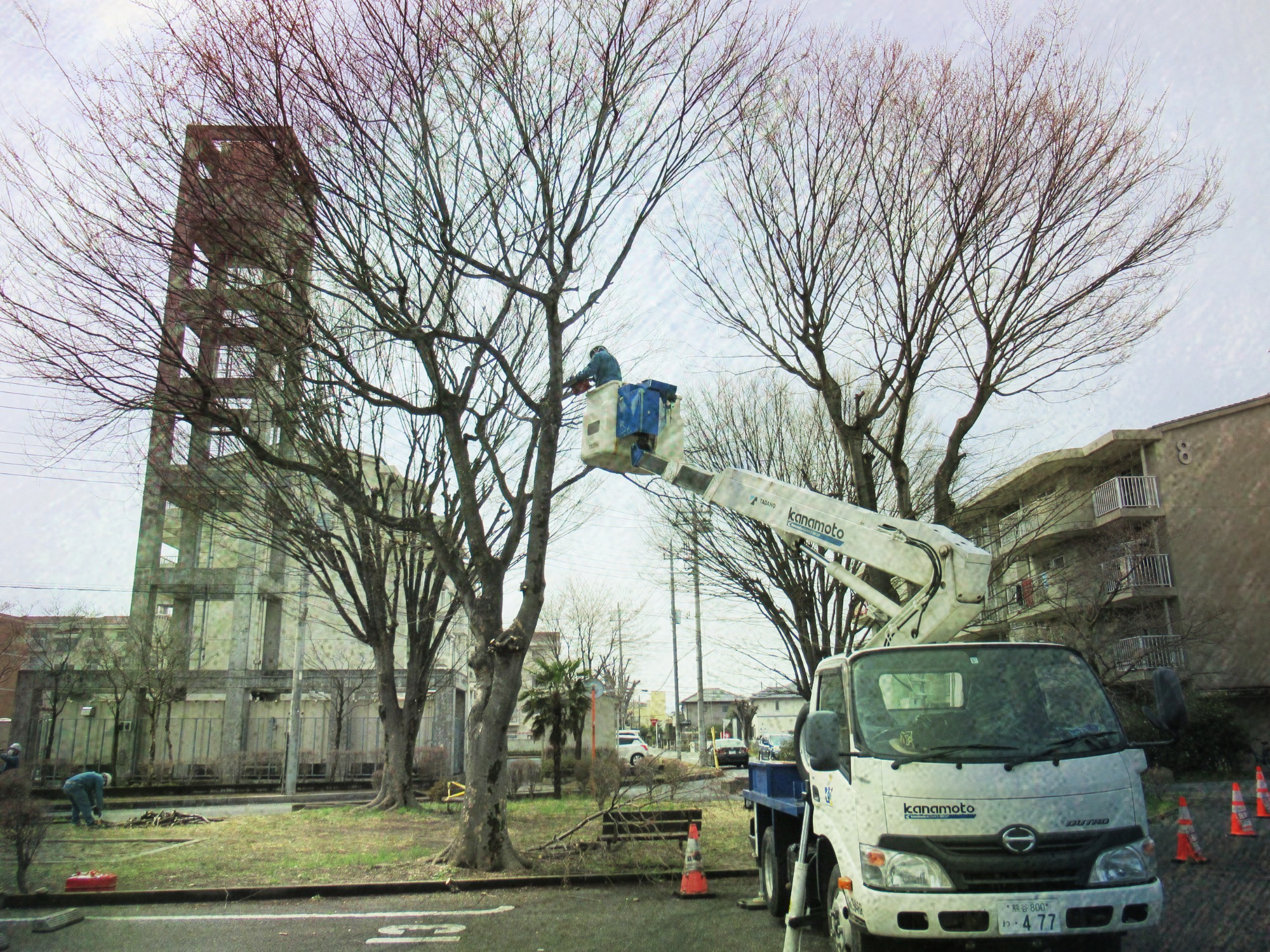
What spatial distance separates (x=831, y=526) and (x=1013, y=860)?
9.15ft

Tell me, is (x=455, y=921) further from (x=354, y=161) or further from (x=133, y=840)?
(x=133, y=840)

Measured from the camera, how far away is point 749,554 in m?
19.9

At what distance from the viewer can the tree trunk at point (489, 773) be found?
10.7m

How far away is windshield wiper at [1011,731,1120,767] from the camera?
5.09m

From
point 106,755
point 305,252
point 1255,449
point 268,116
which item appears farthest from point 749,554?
point 106,755

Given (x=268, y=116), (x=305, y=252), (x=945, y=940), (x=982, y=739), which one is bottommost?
(x=945, y=940)

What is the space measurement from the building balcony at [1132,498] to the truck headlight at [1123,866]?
24509mm

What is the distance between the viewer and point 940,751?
5.17m

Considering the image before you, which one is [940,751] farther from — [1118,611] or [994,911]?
[1118,611]

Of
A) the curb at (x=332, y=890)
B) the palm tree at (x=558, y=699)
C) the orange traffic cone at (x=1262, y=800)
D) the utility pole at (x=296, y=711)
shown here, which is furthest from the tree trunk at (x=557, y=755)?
the orange traffic cone at (x=1262, y=800)

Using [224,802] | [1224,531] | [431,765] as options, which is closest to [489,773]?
[224,802]

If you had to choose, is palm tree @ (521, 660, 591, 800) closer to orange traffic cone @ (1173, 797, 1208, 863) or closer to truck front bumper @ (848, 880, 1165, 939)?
orange traffic cone @ (1173, 797, 1208, 863)

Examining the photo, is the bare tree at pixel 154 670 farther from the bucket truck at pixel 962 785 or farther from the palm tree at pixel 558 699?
the bucket truck at pixel 962 785

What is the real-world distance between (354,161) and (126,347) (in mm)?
3379
